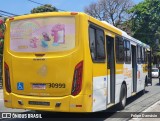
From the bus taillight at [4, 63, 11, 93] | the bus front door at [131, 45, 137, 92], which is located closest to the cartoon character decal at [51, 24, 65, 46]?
the bus taillight at [4, 63, 11, 93]

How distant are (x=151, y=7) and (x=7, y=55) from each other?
44034 millimetres

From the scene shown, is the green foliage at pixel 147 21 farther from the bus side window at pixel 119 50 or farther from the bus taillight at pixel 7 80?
the bus taillight at pixel 7 80

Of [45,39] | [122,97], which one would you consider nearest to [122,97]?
[122,97]

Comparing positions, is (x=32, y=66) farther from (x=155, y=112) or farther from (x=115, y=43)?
(x=155, y=112)

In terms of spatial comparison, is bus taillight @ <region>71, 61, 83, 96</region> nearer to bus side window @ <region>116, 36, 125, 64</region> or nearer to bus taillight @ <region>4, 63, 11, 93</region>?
bus taillight @ <region>4, 63, 11, 93</region>

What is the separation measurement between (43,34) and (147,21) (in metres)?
43.8

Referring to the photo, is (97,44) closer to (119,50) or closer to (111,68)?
(111,68)

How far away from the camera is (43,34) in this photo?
32.4ft

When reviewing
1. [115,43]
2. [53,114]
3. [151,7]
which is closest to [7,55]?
[53,114]

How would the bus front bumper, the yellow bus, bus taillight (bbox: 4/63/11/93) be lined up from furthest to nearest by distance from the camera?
bus taillight (bbox: 4/63/11/93) → the yellow bus → the bus front bumper

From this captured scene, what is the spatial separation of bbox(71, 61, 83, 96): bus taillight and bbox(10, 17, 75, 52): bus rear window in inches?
21.8

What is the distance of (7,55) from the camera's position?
10.3m

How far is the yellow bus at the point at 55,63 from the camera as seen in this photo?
9.38 m

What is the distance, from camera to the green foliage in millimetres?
51562
